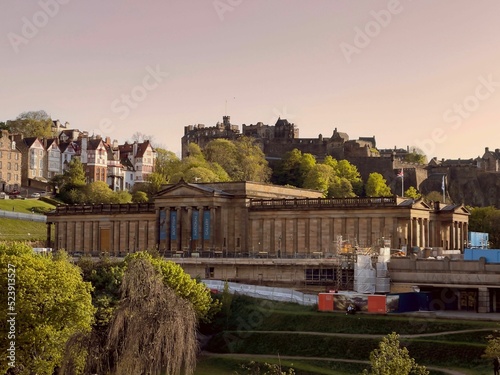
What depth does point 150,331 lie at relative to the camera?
42188 millimetres

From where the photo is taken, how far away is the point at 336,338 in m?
71.6

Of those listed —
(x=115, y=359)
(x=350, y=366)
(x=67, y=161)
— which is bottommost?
(x=350, y=366)

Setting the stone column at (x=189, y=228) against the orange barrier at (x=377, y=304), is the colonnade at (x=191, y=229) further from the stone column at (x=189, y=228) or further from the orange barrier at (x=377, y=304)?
the orange barrier at (x=377, y=304)

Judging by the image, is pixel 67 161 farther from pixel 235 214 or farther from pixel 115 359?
pixel 115 359

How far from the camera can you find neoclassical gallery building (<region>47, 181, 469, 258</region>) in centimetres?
10106

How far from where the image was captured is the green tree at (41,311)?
5916 cm

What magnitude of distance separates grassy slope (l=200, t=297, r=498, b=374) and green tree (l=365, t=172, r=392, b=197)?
97515mm

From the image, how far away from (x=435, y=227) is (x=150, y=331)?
71.4m

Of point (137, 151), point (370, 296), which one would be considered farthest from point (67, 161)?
point (370, 296)

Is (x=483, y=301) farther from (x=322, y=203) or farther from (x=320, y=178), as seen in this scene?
(x=320, y=178)

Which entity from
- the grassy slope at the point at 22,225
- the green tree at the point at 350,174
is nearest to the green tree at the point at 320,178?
the green tree at the point at 350,174

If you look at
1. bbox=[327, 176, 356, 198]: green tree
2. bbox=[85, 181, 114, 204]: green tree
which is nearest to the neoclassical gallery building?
bbox=[85, 181, 114, 204]: green tree

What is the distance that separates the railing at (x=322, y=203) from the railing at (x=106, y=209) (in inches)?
600

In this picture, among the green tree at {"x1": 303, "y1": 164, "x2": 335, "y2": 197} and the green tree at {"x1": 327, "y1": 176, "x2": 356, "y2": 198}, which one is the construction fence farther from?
the green tree at {"x1": 327, "y1": 176, "x2": 356, "y2": 198}
